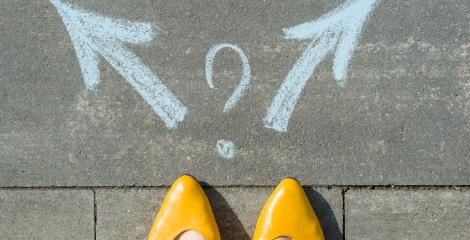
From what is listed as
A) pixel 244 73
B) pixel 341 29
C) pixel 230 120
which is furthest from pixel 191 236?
pixel 341 29

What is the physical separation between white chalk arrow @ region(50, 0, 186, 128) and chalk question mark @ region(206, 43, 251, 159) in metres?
0.24

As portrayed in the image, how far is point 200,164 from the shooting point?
259 centimetres

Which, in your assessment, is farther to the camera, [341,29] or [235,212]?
[235,212]

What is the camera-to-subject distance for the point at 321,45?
252 centimetres

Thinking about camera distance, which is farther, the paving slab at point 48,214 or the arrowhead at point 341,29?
the paving slab at point 48,214

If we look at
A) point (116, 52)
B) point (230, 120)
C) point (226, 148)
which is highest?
point (116, 52)

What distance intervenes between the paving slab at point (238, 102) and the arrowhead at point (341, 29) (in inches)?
1.3

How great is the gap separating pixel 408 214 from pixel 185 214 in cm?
122

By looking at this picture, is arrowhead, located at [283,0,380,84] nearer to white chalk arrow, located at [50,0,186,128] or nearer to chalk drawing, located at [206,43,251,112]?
chalk drawing, located at [206,43,251,112]

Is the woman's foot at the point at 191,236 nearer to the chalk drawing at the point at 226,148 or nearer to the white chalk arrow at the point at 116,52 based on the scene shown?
the chalk drawing at the point at 226,148

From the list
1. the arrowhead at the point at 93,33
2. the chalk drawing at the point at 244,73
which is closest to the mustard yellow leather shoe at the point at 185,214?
the chalk drawing at the point at 244,73

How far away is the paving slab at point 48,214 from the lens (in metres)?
2.64

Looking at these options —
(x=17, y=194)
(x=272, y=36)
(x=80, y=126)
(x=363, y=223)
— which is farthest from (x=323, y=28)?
(x=17, y=194)

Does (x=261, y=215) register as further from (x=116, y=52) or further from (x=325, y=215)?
(x=116, y=52)
